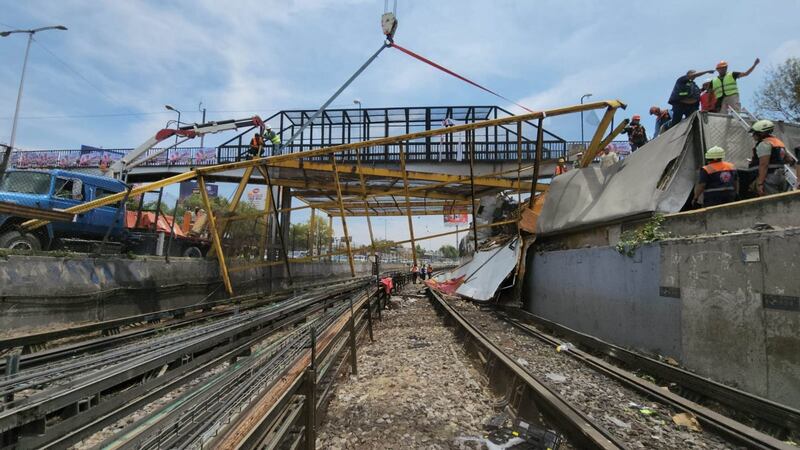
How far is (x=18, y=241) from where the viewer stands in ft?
27.7

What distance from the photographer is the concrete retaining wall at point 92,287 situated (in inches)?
280

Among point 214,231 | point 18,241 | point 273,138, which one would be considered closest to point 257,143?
point 273,138

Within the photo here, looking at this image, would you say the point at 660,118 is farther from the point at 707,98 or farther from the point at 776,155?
the point at 776,155

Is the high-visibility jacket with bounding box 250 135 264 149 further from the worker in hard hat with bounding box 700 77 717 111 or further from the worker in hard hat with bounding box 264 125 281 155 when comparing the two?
the worker in hard hat with bounding box 700 77 717 111

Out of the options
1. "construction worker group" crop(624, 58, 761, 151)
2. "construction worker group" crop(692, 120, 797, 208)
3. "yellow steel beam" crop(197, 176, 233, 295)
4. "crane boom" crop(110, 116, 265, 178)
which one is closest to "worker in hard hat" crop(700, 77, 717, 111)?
"construction worker group" crop(624, 58, 761, 151)

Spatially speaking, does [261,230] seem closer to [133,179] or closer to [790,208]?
[790,208]

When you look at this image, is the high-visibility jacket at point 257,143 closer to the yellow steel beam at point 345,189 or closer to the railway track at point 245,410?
→ the yellow steel beam at point 345,189

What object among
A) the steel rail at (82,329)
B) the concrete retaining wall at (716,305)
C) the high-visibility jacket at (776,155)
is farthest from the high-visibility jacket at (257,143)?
the high-visibility jacket at (776,155)

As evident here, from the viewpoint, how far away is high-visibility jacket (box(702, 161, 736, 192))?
19.9 feet

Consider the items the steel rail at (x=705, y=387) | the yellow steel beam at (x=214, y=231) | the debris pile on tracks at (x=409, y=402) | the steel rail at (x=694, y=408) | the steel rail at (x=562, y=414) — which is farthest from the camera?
the yellow steel beam at (x=214, y=231)

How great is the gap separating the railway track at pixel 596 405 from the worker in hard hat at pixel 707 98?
5794 millimetres

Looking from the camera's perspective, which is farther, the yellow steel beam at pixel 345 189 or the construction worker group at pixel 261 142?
the construction worker group at pixel 261 142

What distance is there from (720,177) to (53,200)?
13.6 metres

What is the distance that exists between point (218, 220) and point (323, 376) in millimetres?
8709
